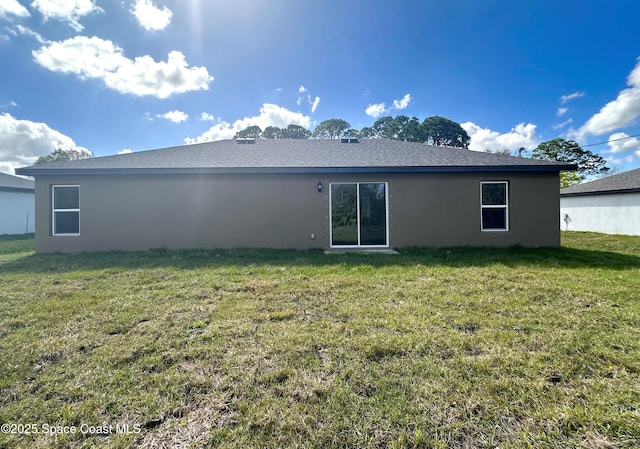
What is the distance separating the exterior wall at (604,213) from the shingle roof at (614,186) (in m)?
0.30

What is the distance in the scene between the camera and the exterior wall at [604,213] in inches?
512

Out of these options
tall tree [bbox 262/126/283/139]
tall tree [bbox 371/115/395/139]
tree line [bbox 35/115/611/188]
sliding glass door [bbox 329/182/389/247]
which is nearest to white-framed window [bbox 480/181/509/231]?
sliding glass door [bbox 329/182/389/247]

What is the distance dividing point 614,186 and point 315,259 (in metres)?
17.0

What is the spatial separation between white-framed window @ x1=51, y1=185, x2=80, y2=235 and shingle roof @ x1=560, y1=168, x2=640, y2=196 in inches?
878

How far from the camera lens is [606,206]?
14258mm

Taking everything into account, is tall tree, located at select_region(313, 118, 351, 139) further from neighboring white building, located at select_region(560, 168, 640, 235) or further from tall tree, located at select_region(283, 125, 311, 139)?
neighboring white building, located at select_region(560, 168, 640, 235)

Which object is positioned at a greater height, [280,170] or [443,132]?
[443,132]

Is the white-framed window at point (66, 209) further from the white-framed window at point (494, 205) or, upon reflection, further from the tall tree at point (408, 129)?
the tall tree at point (408, 129)

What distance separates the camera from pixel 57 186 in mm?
8320

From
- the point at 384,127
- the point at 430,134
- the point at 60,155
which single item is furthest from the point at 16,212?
the point at 430,134

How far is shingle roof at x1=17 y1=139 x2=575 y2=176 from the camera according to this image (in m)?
8.12

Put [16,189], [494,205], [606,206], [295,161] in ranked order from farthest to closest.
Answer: [16,189], [606,206], [295,161], [494,205]

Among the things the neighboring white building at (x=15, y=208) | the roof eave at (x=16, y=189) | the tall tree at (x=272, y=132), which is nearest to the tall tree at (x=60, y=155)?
the neighboring white building at (x=15, y=208)

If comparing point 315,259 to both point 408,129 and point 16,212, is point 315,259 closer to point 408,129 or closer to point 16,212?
point 16,212
